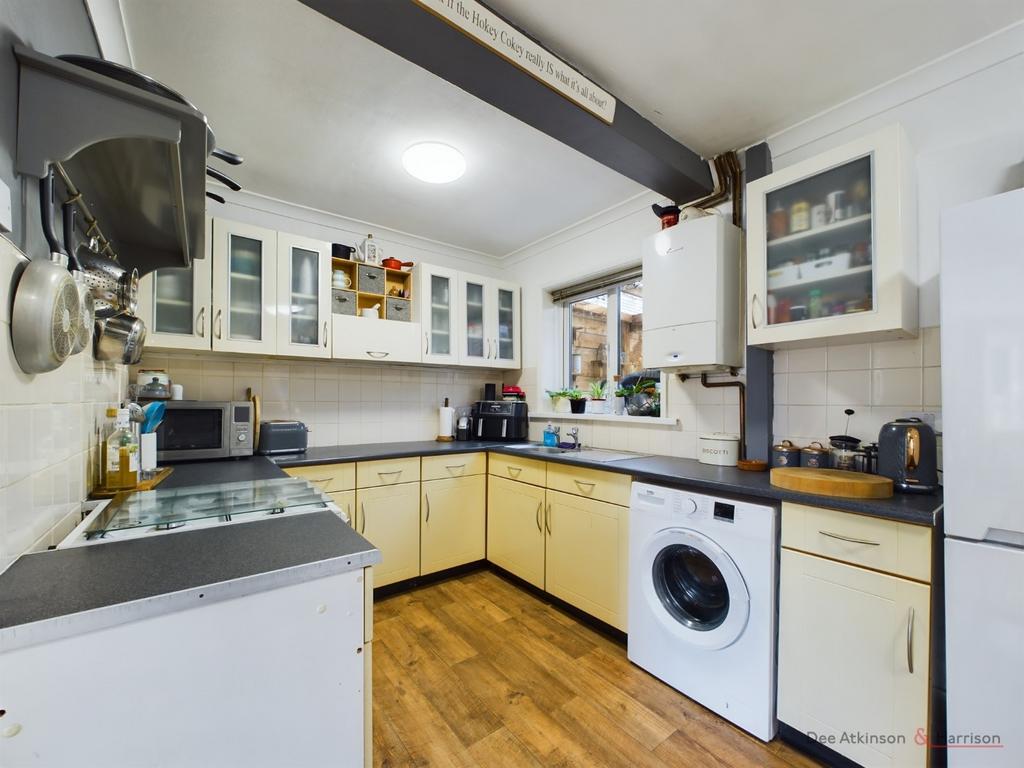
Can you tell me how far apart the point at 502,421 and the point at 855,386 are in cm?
203

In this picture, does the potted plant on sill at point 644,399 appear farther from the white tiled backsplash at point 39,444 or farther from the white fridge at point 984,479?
the white tiled backsplash at point 39,444

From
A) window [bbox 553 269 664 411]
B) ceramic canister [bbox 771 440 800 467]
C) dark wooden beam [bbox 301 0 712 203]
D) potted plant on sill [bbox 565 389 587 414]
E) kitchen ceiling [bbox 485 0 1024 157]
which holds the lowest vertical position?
ceramic canister [bbox 771 440 800 467]

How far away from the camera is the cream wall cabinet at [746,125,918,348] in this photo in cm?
152

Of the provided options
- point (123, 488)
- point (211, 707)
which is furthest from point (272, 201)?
point (211, 707)

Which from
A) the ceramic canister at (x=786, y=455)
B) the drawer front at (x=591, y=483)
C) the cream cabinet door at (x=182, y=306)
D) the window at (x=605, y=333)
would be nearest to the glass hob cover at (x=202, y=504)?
the cream cabinet door at (x=182, y=306)

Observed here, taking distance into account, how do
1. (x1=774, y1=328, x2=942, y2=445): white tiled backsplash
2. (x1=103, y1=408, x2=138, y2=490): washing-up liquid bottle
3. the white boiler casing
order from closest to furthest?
(x1=103, y1=408, x2=138, y2=490): washing-up liquid bottle < (x1=774, y1=328, x2=942, y2=445): white tiled backsplash < the white boiler casing

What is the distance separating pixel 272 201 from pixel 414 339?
1193 mm

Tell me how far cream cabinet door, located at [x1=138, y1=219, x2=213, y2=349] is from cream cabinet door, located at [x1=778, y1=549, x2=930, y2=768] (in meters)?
2.77

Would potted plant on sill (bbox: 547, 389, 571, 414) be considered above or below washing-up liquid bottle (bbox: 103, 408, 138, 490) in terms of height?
above

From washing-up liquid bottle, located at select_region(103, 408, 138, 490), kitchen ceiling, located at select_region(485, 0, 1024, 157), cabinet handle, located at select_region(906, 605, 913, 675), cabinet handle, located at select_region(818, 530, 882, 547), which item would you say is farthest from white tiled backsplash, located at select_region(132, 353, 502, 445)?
cabinet handle, located at select_region(906, 605, 913, 675)

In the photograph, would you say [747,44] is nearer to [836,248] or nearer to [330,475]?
[836,248]

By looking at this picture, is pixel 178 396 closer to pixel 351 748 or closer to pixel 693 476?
pixel 351 748

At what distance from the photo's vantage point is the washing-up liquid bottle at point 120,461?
1359 mm

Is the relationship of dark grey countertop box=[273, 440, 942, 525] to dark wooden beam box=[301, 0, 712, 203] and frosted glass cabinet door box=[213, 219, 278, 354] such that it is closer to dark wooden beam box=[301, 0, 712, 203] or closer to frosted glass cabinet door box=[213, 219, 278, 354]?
frosted glass cabinet door box=[213, 219, 278, 354]
